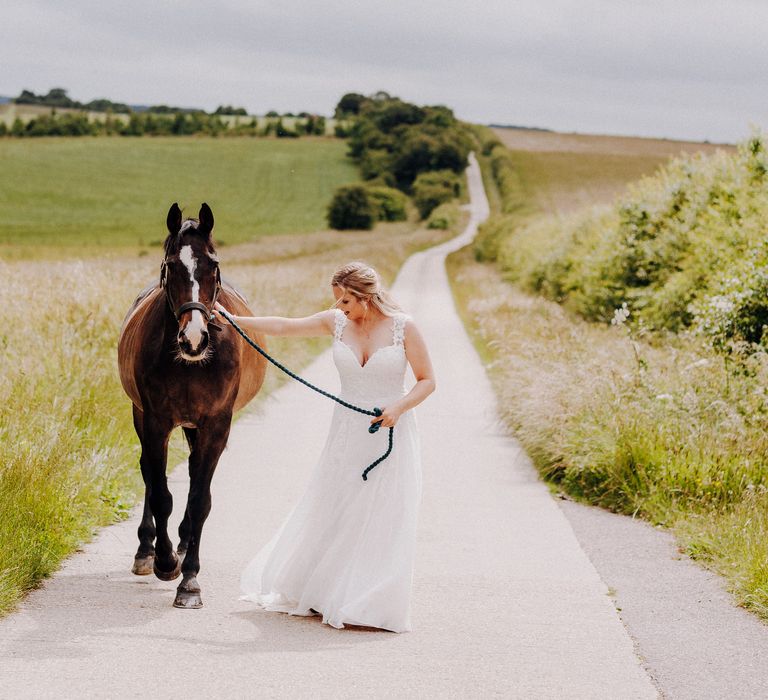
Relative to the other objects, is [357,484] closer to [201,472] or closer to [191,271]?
[201,472]

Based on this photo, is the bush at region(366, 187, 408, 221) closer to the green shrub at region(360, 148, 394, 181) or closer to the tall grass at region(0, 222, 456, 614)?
the green shrub at region(360, 148, 394, 181)

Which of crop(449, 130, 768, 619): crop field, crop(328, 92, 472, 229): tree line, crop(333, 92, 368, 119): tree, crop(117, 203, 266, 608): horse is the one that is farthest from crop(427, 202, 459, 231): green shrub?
crop(117, 203, 266, 608): horse

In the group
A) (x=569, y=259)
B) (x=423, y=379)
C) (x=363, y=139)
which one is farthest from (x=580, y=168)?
(x=423, y=379)

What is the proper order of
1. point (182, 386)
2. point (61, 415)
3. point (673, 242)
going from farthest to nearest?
point (673, 242), point (61, 415), point (182, 386)

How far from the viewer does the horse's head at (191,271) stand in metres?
5.73

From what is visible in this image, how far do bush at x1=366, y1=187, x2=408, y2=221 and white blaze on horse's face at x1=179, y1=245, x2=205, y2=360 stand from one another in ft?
277

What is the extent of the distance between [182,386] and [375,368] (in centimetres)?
119

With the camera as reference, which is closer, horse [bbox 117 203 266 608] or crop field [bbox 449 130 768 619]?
horse [bbox 117 203 266 608]

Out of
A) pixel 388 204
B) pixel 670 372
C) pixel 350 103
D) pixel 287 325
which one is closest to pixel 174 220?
pixel 287 325

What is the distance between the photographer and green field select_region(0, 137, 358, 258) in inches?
2665

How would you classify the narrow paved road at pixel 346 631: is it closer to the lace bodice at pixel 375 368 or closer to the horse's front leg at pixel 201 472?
the horse's front leg at pixel 201 472

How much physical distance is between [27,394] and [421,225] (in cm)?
8321

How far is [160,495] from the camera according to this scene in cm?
671

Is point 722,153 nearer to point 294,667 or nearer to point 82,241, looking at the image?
point 294,667
